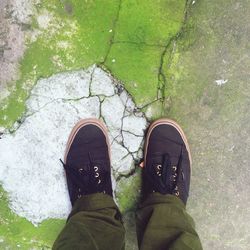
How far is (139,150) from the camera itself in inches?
80.0

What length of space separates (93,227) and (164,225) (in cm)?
30

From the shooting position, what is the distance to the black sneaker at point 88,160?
6.48ft

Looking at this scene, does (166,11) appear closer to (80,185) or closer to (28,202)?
(80,185)

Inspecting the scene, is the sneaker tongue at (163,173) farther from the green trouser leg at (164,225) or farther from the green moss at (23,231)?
the green moss at (23,231)

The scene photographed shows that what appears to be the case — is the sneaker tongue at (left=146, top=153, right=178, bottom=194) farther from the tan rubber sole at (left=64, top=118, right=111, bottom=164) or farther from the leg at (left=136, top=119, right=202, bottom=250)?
the tan rubber sole at (left=64, top=118, right=111, bottom=164)

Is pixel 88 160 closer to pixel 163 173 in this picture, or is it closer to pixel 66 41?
pixel 163 173

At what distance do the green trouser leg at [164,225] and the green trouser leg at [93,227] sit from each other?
0.34 feet

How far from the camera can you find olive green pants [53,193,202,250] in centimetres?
172

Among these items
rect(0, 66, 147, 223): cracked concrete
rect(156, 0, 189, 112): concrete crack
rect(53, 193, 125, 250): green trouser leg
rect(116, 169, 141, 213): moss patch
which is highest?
rect(156, 0, 189, 112): concrete crack

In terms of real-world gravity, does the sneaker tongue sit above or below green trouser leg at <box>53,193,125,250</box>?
above

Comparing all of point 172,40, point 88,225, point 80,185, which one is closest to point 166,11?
point 172,40

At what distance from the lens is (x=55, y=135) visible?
199 cm

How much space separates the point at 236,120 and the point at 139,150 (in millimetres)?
481

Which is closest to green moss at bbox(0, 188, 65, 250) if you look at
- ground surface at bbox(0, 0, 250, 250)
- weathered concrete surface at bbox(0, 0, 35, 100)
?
ground surface at bbox(0, 0, 250, 250)
